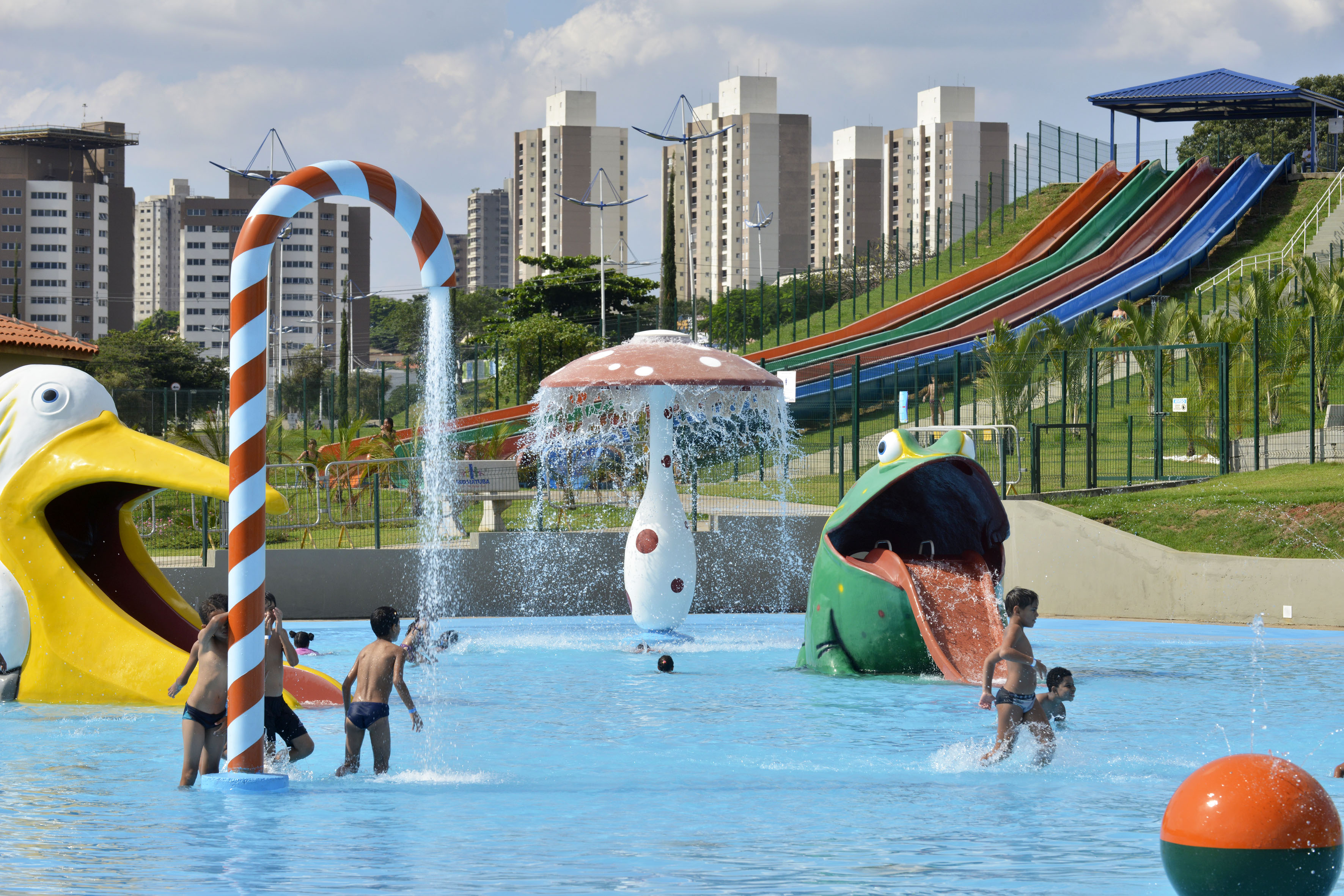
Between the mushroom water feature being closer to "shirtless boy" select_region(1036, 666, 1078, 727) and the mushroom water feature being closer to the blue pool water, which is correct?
the blue pool water

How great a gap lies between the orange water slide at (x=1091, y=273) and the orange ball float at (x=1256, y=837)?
101ft

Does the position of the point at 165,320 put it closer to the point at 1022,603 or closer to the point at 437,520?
the point at 437,520

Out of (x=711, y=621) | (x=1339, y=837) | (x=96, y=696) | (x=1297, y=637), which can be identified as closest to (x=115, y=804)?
(x=96, y=696)

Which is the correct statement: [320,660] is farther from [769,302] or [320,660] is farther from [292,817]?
[769,302]

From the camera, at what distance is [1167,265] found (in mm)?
45938

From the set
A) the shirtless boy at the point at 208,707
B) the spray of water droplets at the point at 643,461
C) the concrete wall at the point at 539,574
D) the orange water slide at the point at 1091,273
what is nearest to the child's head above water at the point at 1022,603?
the shirtless boy at the point at 208,707

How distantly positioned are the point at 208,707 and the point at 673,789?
280 cm

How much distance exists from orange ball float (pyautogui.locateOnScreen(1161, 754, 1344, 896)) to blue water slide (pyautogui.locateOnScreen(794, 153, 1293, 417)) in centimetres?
2730

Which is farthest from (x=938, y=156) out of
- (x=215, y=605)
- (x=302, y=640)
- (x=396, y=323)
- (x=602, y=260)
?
(x=215, y=605)

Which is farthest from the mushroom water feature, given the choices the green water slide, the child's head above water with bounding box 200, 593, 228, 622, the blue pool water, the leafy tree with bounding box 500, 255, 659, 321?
the leafy tree with bounding box 500, 255, 659, 321

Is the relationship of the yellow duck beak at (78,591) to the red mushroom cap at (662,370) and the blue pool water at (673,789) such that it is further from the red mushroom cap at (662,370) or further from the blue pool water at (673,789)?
the red mushroom cap at (662,370)

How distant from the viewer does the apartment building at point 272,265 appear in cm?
15975

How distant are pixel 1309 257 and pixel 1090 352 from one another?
19241 mm

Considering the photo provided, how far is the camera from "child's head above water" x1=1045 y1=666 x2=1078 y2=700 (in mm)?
8930
